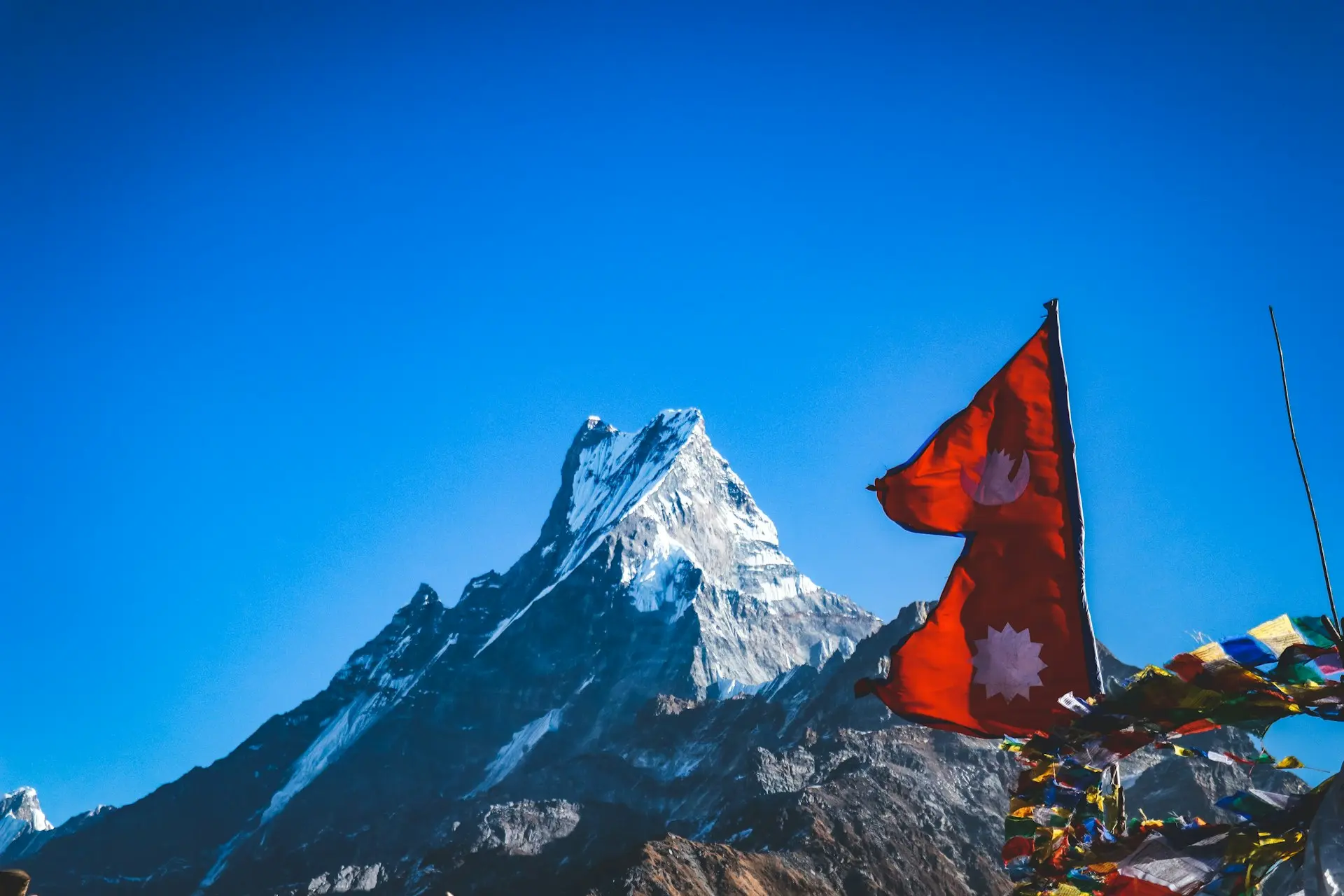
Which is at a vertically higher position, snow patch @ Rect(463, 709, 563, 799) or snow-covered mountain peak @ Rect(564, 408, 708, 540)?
snow-covered mountain peak @ Rect(564, 408, 708, 540)

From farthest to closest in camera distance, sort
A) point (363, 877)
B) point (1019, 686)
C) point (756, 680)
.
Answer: point (756, 680), point (363, 877), point (1019, 686)

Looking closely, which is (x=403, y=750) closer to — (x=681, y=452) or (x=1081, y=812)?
(x=681, y=452)

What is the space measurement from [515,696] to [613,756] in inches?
1265

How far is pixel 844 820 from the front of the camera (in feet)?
245

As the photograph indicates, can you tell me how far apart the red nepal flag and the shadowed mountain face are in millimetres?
51779

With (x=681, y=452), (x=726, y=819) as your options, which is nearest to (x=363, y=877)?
(x=726, y=819)

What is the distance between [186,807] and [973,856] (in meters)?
109

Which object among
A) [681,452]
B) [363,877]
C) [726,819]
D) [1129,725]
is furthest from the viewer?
[681,452]

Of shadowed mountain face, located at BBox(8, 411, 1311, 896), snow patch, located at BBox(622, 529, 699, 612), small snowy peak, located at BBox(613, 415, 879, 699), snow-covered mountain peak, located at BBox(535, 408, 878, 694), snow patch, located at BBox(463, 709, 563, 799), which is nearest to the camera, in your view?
shadowed mountain face, located at BBox(8, 411, 1311, 896)

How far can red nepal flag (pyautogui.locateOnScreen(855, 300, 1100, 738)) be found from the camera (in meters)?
9.21

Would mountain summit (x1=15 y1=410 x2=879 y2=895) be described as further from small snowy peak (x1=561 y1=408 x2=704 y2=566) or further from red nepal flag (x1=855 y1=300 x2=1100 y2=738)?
red nepal flag (x1=855 y1=300 x2=1100 y2=738)

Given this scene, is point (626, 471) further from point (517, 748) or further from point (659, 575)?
point (517, 748)

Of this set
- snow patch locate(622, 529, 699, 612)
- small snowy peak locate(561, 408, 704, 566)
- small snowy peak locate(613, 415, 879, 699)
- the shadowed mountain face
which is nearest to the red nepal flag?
the shadowed mountain face

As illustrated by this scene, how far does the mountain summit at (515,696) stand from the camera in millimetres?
114312
